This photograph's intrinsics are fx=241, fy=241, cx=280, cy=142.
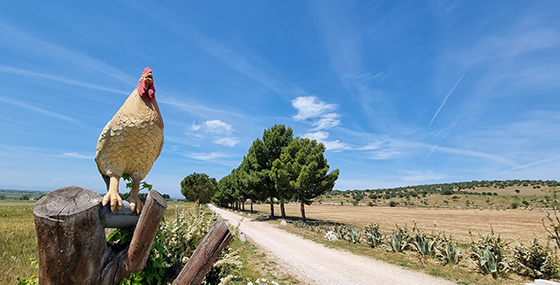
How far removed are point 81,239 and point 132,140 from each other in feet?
3.73

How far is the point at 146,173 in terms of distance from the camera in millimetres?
3043

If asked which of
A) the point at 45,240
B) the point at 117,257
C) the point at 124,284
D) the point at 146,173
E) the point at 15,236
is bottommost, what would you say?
the point at 15,236

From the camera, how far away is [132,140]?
276cm

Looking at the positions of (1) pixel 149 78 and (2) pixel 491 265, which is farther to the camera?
(2) pixel 491 265

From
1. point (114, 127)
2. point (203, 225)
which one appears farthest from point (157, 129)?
point (203, 225)

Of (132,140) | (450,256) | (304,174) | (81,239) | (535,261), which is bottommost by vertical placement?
(450,256)

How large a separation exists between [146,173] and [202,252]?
122cm

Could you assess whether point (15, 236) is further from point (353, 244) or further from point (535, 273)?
point (535, 273)

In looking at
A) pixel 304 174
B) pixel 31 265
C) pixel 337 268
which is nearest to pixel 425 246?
pixel 337 268

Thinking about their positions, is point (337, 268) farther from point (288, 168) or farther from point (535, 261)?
point (288, 168)

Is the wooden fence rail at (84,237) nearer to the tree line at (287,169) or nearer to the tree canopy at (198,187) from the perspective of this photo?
the tree line at (287,169)

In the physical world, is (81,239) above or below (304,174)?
below

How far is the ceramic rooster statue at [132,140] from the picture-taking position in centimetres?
272

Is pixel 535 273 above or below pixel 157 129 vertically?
below
